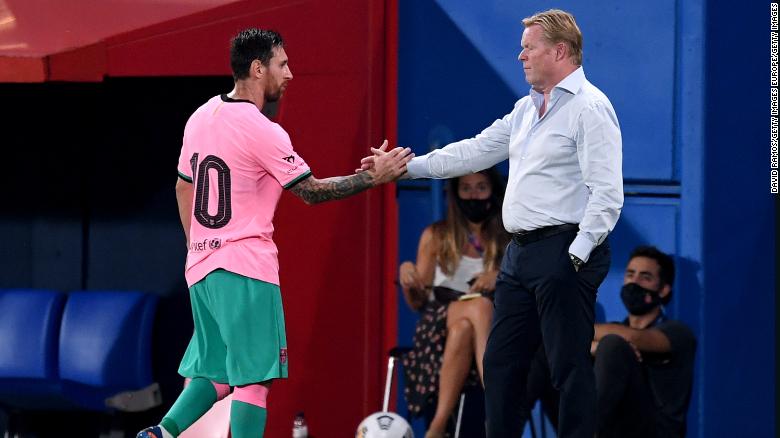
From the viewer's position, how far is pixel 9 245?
7988 millimetres

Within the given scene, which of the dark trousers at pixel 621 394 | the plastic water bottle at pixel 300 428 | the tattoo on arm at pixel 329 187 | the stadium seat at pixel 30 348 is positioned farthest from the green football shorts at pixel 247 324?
the stadium seat at pixel 30 348

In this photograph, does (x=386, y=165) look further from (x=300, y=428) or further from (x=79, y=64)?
(x=300, y=428)

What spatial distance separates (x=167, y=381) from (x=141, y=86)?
167 centimetres

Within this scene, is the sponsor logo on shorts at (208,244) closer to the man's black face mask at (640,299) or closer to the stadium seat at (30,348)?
the man's black face mask at (640,299)

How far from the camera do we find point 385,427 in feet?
21.4

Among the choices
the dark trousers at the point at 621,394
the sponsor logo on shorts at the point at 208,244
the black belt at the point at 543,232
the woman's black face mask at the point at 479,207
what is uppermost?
the woman's black face mask at the point at 479,207

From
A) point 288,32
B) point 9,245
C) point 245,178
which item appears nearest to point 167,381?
point 9,245

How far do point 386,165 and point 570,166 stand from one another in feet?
2.74

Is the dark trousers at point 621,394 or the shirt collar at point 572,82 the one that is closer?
the shirt collar at point 572,82

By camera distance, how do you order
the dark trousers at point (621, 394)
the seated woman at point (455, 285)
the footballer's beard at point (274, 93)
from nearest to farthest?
the footballer's beard at point (274, 93) → the dark trousers at point (621, 394) → the seated woman at point (455, 285)

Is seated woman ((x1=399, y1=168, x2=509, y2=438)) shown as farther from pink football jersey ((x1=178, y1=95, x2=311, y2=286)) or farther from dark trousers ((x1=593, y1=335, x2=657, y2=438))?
pink football jersey ((x1=178, y1=95, x2=311, y2=286))

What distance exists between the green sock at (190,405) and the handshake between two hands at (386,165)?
104cm

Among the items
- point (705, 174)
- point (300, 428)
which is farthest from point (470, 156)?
point (300, 428)

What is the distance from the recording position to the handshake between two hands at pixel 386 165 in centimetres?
536
